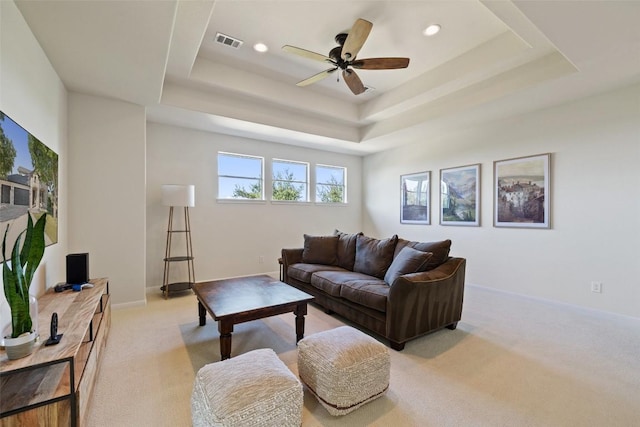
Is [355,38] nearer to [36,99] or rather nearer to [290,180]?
[36,99]

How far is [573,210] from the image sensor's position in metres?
3.58

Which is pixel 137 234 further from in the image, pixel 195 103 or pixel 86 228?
pixel 195 103

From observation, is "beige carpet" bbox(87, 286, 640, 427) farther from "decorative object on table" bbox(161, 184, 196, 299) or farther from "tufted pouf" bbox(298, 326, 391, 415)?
"decorative object on table" bbox(161, 184, 196, 299)

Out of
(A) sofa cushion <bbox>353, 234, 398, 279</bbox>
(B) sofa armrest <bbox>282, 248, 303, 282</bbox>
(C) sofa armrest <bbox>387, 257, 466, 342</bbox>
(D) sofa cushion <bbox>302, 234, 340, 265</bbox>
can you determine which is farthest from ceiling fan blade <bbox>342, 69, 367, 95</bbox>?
(B) sofa armrest <bbox>282, 248, 303, 282</bbox>

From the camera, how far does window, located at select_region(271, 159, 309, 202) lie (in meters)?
5.52

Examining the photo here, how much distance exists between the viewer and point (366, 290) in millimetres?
2701

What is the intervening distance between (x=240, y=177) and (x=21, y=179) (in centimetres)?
333

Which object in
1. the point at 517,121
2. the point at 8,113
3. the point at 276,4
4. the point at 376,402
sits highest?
the point at 276,4

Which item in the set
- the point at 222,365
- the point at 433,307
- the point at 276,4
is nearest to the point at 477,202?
the point at 433,307

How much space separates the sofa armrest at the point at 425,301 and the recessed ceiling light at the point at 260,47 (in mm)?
2961

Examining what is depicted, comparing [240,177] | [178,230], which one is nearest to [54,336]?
[178,230]

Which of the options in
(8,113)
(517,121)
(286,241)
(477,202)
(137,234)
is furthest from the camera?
(286,241)

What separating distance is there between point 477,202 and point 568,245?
1.29 metres

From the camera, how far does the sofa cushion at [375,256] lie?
3.32 meters
